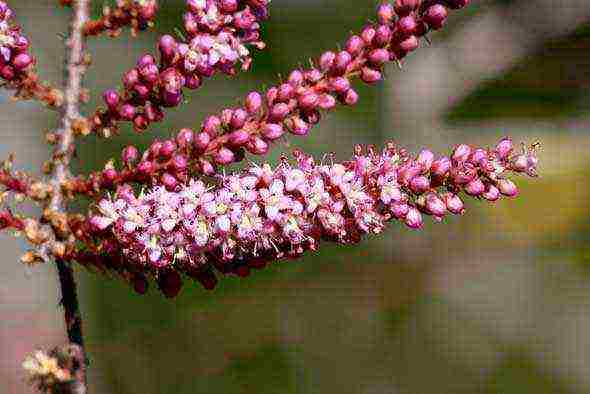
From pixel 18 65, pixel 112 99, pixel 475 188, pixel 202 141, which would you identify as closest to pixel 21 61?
pixel 18 65

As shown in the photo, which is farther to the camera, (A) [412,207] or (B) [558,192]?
(B) [558,192]

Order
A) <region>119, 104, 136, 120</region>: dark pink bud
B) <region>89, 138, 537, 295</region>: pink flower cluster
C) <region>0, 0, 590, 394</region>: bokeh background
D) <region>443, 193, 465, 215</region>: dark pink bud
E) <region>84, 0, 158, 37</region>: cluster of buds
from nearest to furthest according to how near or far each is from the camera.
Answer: <region>89, 138, 537, 295</region>: pink flower cluster, <region>443, 193, 465, 215</region>: dark pink bud, <region>119, 104, 136, 120</region>: dark pink bud, <region>84, 0, 158, 37</region>: cluster of buds, <region>0, 0, 590, 394</region>: bokeh background

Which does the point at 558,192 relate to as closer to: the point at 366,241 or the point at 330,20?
the point at 366,241

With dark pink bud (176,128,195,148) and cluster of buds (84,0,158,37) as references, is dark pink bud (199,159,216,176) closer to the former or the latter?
dark pink bud (176,128,195,148)

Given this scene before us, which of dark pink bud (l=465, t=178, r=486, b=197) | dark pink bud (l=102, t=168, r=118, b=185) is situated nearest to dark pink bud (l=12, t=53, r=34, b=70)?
dark pink bud (l=102, t=168, r=118, b=185)

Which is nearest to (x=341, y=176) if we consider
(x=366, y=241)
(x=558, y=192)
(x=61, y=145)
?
(x=61, y=145)

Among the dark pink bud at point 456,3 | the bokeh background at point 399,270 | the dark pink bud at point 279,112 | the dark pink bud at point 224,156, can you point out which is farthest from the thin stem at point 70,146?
the bokeh background at point 399,270

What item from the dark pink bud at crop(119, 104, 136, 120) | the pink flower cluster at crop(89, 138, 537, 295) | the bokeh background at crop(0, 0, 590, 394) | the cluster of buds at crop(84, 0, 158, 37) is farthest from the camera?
the bokeh background at crop(0, 0, 590, 394)

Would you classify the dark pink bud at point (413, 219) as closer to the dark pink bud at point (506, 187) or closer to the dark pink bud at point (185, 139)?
the dark pink bud at point (506, 187)
